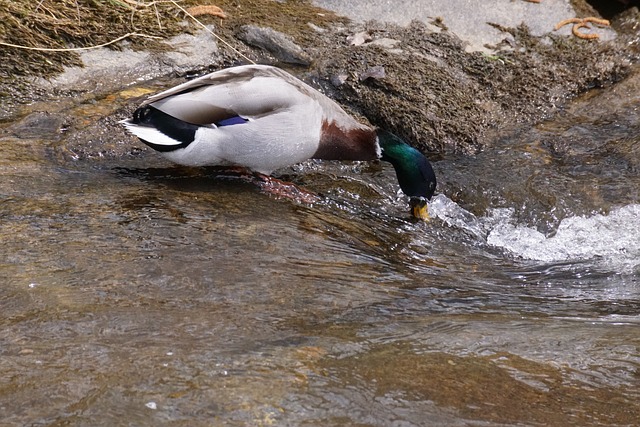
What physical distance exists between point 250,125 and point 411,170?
988 mm

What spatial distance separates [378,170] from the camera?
5.40m

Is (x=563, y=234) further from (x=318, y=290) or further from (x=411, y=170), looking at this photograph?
(x=318, y=290)

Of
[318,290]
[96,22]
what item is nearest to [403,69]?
[96,22]

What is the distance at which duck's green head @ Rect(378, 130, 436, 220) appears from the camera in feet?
15.9

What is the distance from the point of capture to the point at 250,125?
14.9 ft

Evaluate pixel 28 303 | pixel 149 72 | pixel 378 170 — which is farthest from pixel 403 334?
pixel 149 72

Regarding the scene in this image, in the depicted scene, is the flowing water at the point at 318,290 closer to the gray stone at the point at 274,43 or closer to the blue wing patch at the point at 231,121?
the blue wing patch at the point at 231,121

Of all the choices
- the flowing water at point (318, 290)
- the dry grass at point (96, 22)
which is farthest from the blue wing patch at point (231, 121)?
the dry grass at point (96, 22)

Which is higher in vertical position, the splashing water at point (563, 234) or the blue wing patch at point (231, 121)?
the blue wing patch at point (231, 121)

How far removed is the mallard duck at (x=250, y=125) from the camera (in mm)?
4414

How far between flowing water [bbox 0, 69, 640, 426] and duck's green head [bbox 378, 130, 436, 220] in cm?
11

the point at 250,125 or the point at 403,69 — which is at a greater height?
the point at 403,69

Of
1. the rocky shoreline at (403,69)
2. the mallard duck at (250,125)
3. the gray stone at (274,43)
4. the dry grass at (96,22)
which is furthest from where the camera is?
the gray stone at (274,43)

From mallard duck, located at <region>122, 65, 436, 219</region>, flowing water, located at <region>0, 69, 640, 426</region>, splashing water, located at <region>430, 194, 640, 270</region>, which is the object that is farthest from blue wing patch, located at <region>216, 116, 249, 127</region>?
splashing water, located at <region>430, 194, 640, 270</region>
